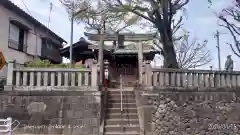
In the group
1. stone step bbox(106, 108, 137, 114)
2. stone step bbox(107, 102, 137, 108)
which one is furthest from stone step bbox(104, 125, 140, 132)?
stone step bbox(107, 102, 137, 108)

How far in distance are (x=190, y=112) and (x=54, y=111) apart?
16.0 feet

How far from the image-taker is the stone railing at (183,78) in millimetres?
10070

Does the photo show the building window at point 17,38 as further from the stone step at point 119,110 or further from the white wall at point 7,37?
the stone step at point 119,110

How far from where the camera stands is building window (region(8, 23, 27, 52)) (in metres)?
15.0

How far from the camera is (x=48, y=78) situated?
9.82 m

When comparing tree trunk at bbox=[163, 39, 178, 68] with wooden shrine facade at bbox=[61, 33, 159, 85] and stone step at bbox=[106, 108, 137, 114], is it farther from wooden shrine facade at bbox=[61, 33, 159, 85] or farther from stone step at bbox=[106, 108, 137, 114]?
wooden shrine facade at bbox=[61, 33, 159, 85]

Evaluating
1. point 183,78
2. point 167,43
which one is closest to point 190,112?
point 183,78

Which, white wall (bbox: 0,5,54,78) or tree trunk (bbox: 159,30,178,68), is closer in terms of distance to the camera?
tree trunk (bbox: 159,30,178,68)

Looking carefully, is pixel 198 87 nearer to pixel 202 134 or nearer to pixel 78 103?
pixel 202 134

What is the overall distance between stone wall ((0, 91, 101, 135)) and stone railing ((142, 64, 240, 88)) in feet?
6.94

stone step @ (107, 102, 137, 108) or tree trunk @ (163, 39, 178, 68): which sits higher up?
tree trunk @ (163, 39, 178, 68)

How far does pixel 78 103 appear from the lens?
9766 millimetres

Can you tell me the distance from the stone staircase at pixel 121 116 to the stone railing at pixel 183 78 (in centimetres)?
132

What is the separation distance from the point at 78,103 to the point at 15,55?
7.34m
